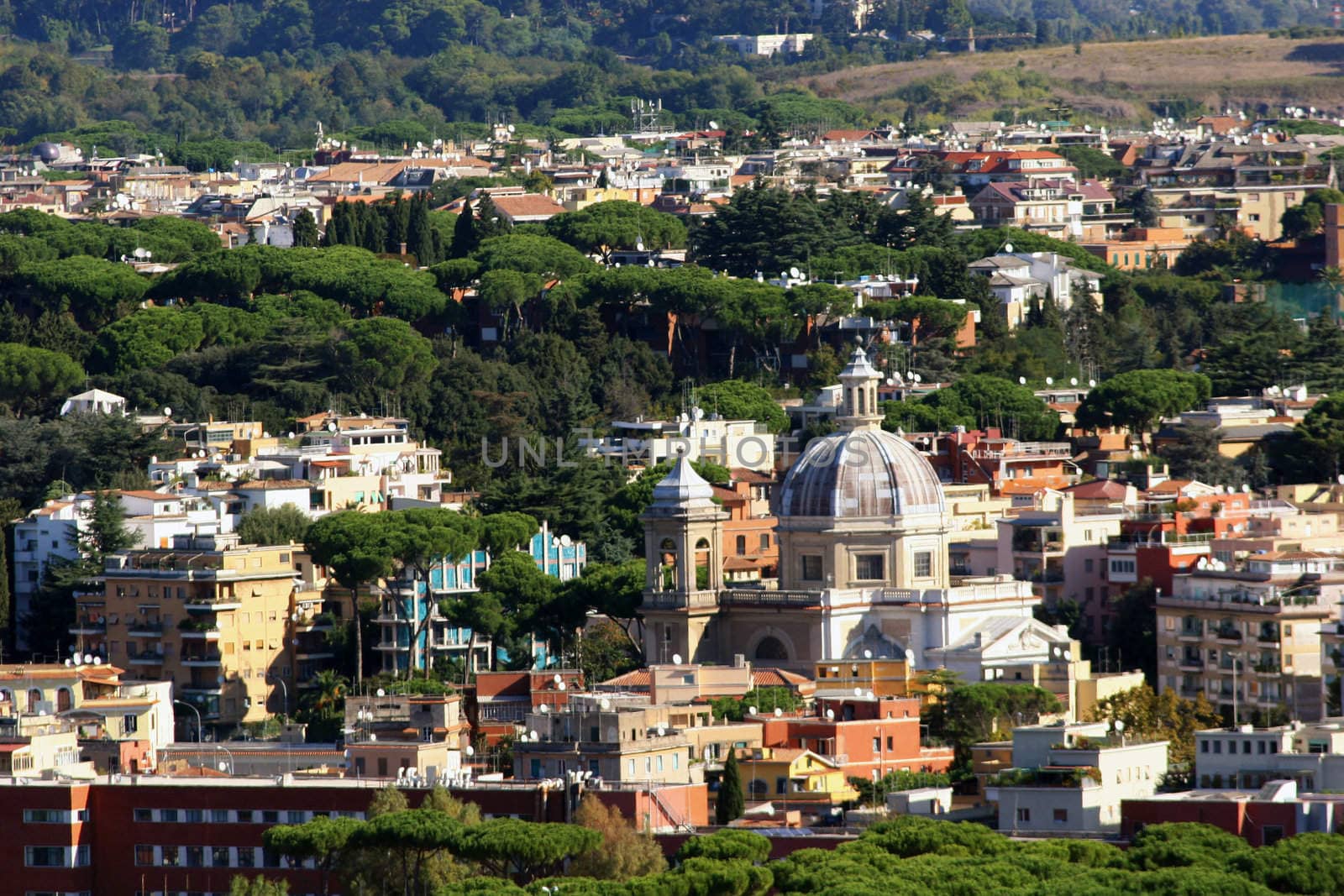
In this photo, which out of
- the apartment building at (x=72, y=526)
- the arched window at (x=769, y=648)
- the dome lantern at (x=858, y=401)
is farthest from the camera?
the apartment building at (x=72, y=526)

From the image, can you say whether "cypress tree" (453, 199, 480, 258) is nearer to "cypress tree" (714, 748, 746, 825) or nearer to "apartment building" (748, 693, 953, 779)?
"apartment building" (748, 693, 953, 779)

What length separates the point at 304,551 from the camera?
237ft

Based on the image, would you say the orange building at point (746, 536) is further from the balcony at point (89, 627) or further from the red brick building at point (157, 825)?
the red brick building at point (157, 825)

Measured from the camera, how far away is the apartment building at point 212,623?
69.3m

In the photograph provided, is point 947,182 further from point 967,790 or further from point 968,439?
point 967,790

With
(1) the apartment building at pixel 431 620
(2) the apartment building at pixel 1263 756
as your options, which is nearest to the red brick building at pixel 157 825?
(2) the apartment building at pixel 1263 756

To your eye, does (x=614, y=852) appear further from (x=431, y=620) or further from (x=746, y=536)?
(x=746, y=536)

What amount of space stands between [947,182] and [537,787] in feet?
239

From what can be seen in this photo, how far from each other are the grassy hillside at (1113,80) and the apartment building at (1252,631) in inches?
3703

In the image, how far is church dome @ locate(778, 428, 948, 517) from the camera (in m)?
64.6

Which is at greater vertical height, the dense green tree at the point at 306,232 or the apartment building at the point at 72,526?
the dense green tree at the point at 306,232

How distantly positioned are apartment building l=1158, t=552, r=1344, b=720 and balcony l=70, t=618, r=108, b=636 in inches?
707

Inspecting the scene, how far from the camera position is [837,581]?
64.4 meters

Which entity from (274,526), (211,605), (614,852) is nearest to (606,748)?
(614,852)
